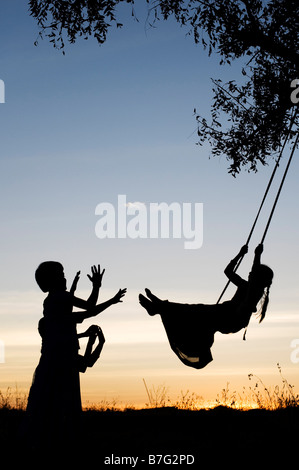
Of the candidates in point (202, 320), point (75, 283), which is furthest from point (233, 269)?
point (75, 283)

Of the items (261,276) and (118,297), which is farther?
(261,276)

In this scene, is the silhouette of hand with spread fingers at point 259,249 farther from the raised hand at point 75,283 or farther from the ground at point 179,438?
the raised hand at point 75,283

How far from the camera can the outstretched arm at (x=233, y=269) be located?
33.0 ft

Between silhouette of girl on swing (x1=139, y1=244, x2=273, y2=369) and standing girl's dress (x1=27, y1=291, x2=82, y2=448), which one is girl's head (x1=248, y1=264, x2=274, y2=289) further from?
standing girl's dress (x1=27, y1=291, x2=82, y2=448)

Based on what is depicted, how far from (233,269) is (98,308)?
2.97 metres

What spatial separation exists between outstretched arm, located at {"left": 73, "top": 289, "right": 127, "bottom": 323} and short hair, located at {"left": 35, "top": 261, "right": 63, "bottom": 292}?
1.56 feet

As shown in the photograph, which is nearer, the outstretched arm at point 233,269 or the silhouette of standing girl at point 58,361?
the silhouette of standing girl at point 58,361

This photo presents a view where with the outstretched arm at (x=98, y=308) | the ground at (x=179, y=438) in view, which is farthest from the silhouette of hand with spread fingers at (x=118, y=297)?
the ground at (x=179, y=438)

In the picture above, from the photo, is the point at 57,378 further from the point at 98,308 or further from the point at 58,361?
the point at 98,308

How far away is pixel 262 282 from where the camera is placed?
399 inches

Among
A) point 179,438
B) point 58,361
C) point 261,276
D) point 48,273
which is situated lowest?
point 179,438

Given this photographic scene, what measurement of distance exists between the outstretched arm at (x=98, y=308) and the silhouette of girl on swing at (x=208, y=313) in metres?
2.17
